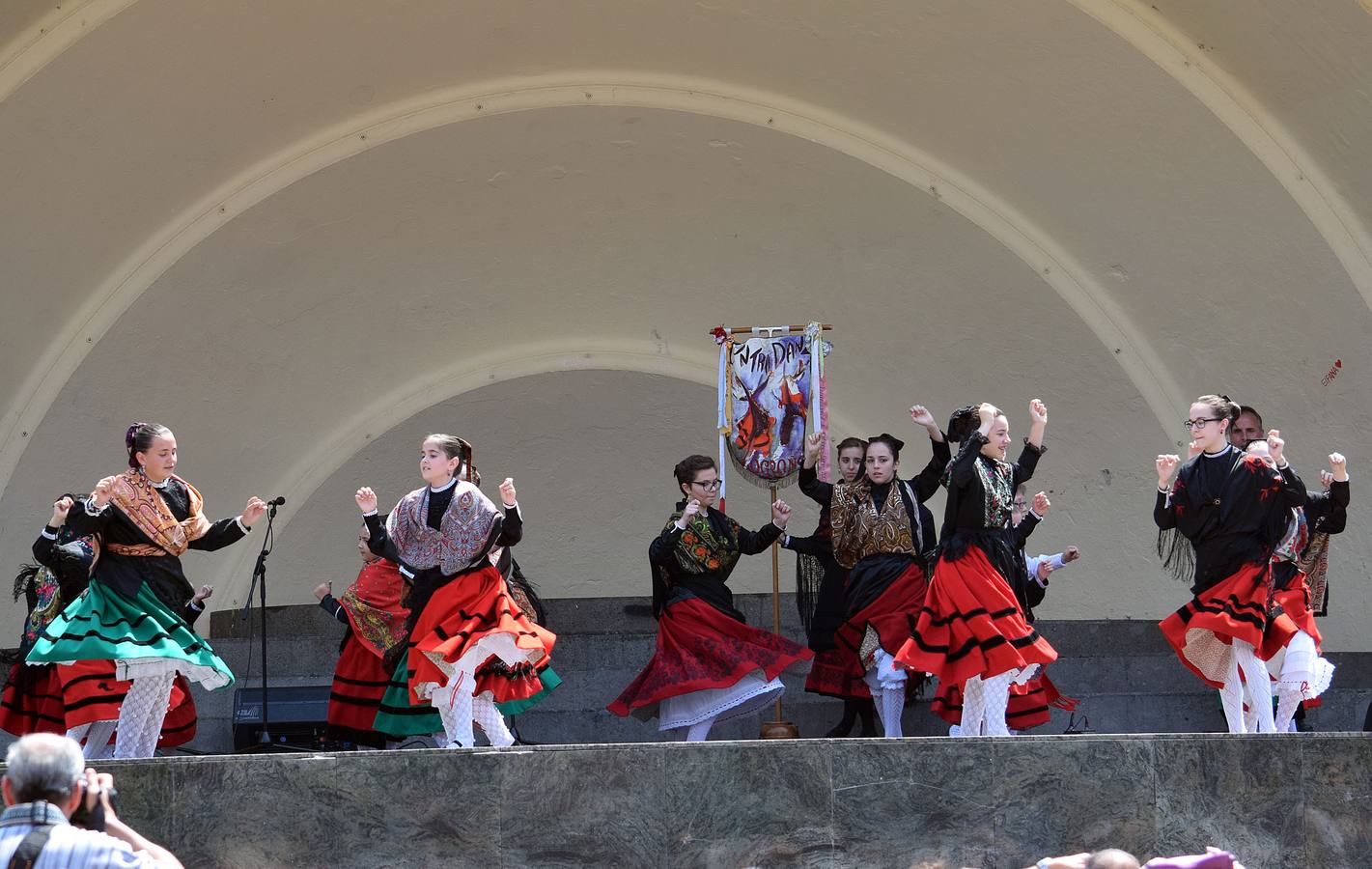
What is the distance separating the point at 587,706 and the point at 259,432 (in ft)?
11.4

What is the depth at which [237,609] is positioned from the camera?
1119cm

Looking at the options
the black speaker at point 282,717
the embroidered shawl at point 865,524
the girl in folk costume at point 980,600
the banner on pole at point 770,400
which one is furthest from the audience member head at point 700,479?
the black speaker at point 282,717

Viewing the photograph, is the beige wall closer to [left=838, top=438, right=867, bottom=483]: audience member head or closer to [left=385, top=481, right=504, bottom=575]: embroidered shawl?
[left=838, top=438, right=867, bottom=483]: audience member head

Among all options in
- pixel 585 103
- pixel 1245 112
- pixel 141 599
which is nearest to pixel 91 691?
pixel 141 599

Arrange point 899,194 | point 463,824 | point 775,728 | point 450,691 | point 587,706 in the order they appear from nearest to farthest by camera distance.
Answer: point 463,824 < point 450,691 < point 775,728 < point 587,706 < point 899,194

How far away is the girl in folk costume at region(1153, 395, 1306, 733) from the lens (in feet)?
23.7

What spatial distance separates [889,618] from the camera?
8.44m

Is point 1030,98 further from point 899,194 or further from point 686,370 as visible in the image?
point 686,370

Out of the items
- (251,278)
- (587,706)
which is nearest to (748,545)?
(587,706)

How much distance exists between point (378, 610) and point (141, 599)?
1.86 meters

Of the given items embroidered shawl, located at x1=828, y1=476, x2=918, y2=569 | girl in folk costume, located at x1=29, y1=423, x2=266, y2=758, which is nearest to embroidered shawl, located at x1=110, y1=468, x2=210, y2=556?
girl in folk costume, located at x1=29, y1=423, x2=266, y2=758

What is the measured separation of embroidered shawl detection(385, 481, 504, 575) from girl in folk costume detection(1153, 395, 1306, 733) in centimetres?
305

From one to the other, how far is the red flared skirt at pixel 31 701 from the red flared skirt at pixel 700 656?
2.72 meters

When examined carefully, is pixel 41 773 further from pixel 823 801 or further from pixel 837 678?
pixel 837 678
